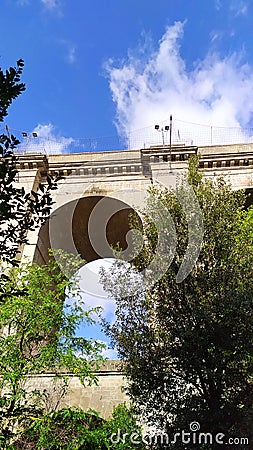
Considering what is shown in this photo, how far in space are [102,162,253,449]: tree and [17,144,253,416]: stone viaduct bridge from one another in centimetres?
672

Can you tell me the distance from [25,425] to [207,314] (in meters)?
3.33

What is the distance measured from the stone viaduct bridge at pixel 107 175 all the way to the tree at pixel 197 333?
6.72 meters

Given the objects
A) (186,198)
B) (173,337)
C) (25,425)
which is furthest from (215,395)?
(186,198)

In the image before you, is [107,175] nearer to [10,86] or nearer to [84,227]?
[84,227]

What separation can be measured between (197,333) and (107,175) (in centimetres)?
989

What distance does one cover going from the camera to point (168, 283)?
7684 mm

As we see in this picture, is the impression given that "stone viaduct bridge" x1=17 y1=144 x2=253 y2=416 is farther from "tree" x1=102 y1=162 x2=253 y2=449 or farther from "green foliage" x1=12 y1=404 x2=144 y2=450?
"green foliage" x1=12 y1=404 x2=144 y2=450

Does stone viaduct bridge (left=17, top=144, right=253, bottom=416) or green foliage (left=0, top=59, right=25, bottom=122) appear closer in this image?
green foliage (left=0, top=59, right=25, bottom=122)

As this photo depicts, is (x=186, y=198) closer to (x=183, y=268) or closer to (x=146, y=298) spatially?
(x=183, y=268)

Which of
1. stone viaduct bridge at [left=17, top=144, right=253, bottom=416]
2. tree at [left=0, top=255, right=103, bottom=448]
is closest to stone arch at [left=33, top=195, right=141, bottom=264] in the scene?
stone viaduct bridge at [left=17, top=144, right=253, bottom=416]

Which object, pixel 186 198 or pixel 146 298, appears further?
pixel 186 198

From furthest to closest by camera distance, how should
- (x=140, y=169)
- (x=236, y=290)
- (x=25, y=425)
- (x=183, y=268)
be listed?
(x=140, y=169) < (x=183, y=268) < (x=236, y=290) < (x=25, y=425)

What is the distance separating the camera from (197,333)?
6.85 m

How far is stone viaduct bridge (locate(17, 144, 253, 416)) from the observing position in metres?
15.0
